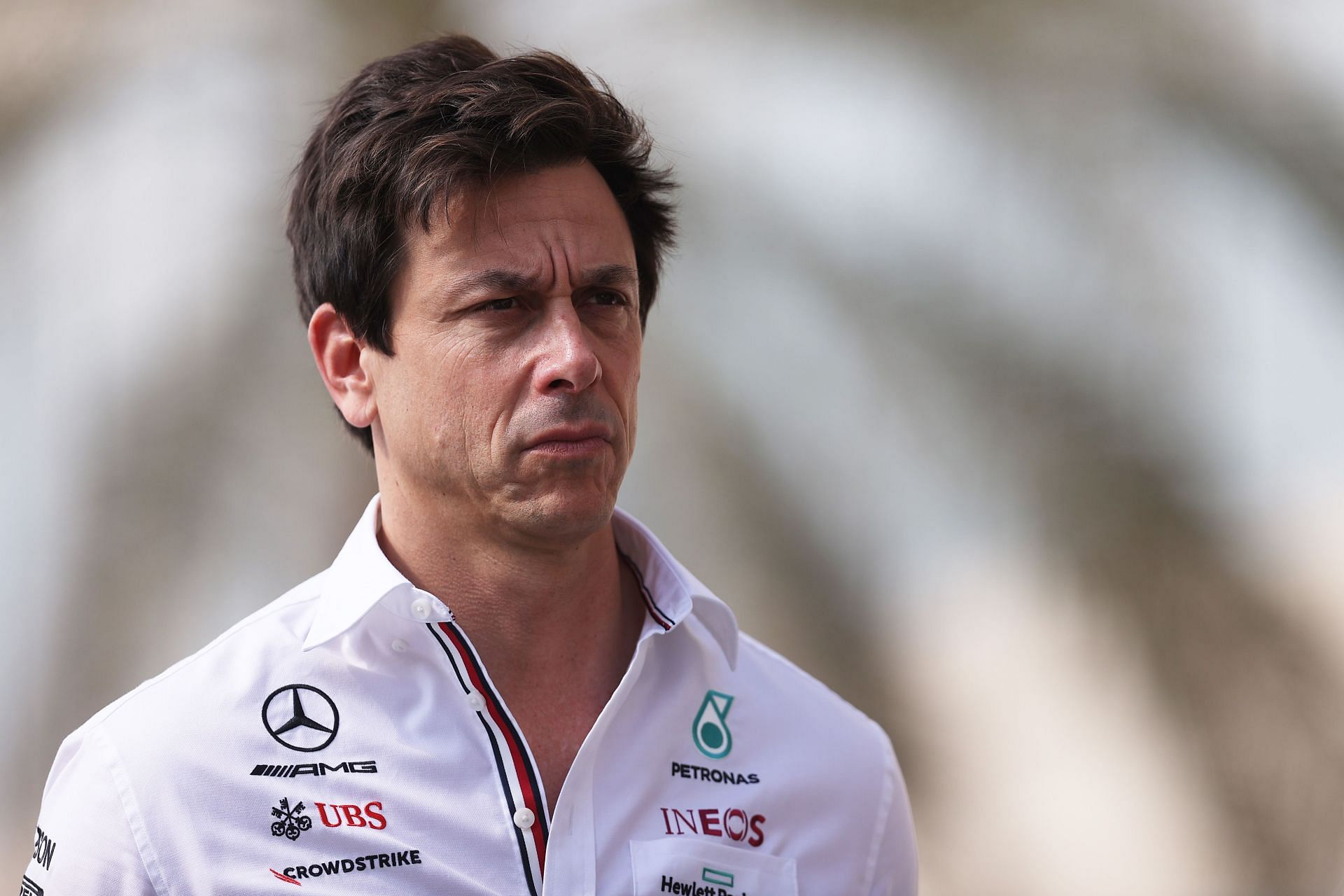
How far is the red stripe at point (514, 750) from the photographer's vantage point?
146 cm

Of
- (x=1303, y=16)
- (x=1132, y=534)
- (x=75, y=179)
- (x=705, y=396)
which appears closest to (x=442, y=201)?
(x=705, y=396)

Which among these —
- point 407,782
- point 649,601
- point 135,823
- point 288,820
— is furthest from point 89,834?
point 649,601

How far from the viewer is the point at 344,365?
178 cm

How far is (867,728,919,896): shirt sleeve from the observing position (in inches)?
68.6

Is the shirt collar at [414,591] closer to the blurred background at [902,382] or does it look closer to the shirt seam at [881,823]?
the shirt seam at [881,823]

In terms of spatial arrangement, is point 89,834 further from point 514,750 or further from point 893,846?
point 893,846

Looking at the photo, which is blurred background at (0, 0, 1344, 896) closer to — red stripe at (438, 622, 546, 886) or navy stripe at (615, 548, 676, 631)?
navy stripe at (615, 548, 676, 631)

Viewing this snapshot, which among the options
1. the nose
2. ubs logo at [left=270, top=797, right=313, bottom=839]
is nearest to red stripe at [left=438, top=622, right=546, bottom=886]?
ubs logo at [left=270, top=797, right=313, bottom=839]

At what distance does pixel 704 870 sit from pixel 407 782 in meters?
0.41

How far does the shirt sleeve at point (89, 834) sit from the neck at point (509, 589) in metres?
0.46

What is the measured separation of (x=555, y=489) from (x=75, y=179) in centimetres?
221

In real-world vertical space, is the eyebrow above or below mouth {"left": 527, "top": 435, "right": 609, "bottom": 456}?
above

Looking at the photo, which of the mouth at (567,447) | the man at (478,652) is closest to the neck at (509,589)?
the man at (478,652)

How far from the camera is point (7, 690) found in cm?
291
